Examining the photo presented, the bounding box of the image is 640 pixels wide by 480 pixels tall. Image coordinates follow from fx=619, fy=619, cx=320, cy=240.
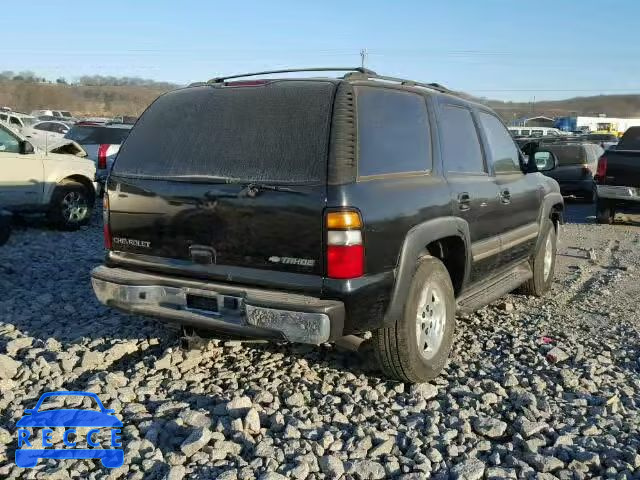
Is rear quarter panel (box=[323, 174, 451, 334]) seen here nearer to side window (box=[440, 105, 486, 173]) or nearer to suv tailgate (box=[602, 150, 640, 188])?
side window (box=[440, 105, 486, 173])

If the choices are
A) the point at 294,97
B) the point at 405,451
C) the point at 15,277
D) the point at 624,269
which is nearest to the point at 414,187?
the point at 294,97

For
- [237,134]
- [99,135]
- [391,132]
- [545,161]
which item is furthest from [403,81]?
[99,135]

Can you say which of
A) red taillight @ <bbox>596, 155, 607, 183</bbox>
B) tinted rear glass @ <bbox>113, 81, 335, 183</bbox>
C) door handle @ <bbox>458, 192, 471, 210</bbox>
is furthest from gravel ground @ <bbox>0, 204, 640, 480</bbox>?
red taillight @ <bbox>596, 155, 607, 183</bbox>

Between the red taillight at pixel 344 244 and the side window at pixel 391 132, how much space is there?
31 cm

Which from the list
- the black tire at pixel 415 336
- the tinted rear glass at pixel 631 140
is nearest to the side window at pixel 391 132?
the black tire at pixel 415 336

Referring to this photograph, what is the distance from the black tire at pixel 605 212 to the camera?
38.3 ft

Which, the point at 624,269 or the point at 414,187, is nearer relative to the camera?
the point at 414,187

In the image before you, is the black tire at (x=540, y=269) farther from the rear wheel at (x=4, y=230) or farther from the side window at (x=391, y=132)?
the rear wheel at (x=4, y=230)

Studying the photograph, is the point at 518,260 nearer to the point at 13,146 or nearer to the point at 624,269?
the point at 624,269

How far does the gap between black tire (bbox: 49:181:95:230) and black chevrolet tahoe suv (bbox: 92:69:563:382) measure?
618 cm

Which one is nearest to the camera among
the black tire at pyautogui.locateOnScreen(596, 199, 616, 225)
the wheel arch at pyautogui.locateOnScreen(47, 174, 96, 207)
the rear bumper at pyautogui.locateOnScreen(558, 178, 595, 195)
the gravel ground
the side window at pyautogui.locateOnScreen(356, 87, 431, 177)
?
the gravel ground

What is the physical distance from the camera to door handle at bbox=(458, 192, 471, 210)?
14.2ft

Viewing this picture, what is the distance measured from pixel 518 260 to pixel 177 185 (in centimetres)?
336

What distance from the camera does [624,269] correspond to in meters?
7.97
